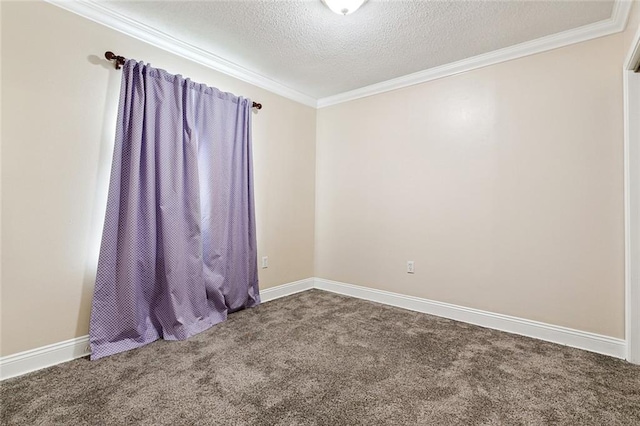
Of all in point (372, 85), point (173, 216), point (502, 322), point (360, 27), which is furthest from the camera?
point (372, 85)

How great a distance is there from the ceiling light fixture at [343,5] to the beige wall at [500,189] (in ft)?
4.47

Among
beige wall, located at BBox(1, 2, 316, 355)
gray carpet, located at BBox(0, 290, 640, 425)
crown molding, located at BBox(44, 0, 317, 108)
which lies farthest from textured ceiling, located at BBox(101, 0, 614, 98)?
gray carpet, located at BBox(0, 290, 640, 425)

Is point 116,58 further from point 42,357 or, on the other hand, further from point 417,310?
point 417,310

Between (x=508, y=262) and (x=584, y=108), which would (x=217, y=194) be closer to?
(x=508, y=262)

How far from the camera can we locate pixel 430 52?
269 centimetres

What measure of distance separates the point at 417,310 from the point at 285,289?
4.90 ft

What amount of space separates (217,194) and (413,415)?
2.28 metres

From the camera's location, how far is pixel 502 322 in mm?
2611

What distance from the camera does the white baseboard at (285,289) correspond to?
3365mm

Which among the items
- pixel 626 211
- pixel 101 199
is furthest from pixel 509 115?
pixel 101 199

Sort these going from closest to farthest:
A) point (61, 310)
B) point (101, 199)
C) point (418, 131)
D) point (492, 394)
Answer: point (492, 394)
point (61, 310)
point (101, 199)
point (418, 131)

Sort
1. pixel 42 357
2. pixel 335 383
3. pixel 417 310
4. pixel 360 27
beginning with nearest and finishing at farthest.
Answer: pixel 335 383 → pixel 42 357 → pixel 360 27 → pixel 417 310

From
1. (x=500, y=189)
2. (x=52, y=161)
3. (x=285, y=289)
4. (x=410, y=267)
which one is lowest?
(x=285, y=289)

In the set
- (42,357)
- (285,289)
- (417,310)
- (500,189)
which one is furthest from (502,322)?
(42,357)
